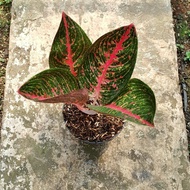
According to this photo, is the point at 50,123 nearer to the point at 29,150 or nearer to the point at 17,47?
the point at 29,150

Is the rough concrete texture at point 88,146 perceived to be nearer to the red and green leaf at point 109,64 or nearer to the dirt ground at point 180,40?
the dirt ground at point 180,40

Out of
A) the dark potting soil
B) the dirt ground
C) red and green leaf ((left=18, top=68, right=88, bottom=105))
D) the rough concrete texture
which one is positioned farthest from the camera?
the dirt ground

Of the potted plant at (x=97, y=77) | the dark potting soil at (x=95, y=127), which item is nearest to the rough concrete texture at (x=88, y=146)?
the dark potting soil at (x=95, y=127)

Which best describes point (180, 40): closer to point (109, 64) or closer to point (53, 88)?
point (109, 64)

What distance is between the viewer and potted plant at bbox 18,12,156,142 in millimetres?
1150

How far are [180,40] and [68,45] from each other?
1.11m

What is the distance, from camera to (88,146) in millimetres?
1642

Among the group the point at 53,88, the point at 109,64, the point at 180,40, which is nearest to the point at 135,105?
the point at 109,64

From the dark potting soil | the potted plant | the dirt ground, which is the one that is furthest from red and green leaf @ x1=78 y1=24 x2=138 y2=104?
the dirt ground

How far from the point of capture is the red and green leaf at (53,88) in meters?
1.12

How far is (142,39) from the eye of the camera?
6.30 feet

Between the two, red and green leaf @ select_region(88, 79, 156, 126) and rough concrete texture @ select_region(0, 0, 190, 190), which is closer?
red and green leaf @ select_region(88, 79, 156, 126)

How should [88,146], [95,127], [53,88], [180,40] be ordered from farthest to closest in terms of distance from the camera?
1. [180,40]
2. [88,146]
3. [95,127]
4. [53,88]

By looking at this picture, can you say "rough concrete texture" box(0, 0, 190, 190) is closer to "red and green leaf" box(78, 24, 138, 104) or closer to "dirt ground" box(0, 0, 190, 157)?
"dirt ground" box(0, 0, 190, 157)
